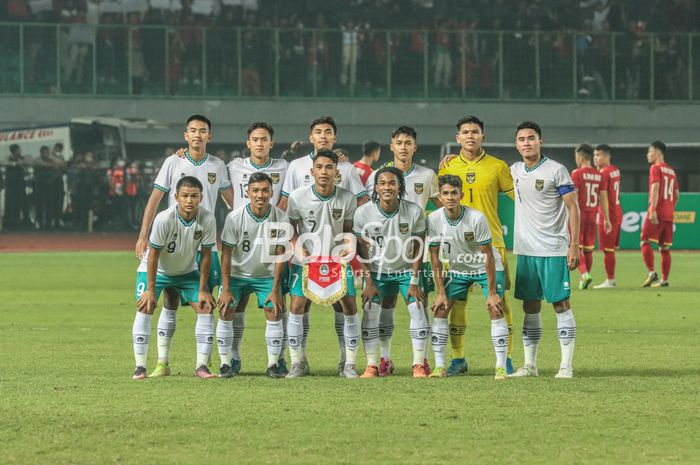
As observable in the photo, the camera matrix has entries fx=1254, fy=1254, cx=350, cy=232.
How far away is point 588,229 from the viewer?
1872 centimetres

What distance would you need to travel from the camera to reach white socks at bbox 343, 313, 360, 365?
928cm

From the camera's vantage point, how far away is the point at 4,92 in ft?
116

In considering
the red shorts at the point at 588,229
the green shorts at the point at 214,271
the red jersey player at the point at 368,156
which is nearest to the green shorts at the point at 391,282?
the green shorts at the point at 214,271

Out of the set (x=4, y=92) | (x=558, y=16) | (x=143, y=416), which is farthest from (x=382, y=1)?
(x=143, y=416)

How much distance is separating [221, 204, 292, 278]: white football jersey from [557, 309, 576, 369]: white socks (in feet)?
6.99

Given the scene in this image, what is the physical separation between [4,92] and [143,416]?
29789 mm

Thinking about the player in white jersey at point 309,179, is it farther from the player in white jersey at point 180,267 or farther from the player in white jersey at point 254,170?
the player in white jersey at point 180,267

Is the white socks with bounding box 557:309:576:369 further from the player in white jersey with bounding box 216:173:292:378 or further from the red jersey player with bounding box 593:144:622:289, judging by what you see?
the red jersey player with bounding box 593:144:622:289

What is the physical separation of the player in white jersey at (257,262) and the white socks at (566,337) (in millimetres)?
2077

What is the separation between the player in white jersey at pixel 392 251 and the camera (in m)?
9.27

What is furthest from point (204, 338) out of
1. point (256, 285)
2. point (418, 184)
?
point (418, 184)

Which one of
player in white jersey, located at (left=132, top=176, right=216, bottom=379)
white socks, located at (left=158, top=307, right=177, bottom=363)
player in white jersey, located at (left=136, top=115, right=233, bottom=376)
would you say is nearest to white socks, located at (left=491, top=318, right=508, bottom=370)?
player in white jersey, located at (left=132, top=176, right=216, bottom=379)

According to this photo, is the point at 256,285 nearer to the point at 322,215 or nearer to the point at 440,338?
the point at 322,215

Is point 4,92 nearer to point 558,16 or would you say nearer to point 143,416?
point 558,16
